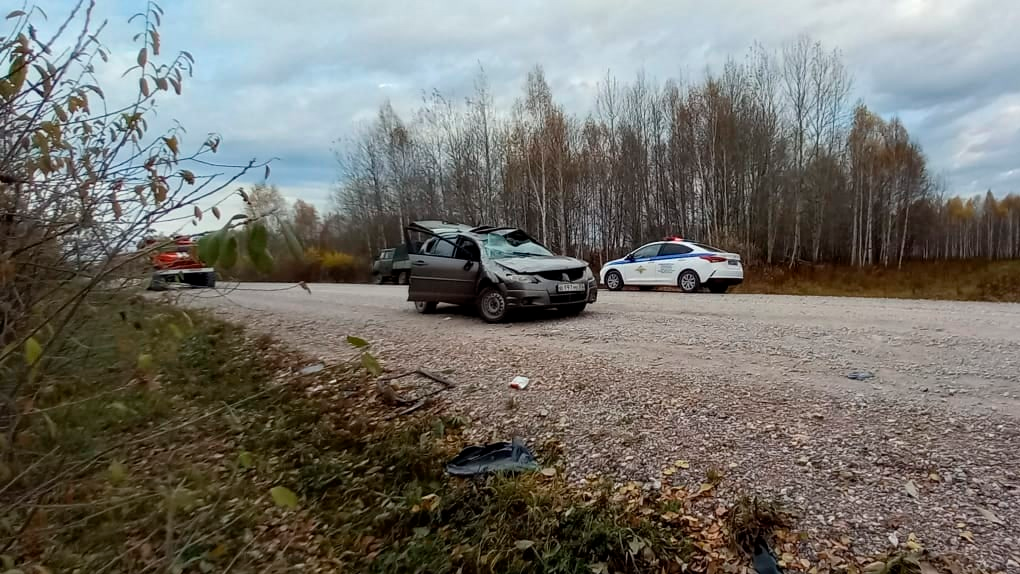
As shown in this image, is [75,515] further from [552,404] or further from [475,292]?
[475,292]

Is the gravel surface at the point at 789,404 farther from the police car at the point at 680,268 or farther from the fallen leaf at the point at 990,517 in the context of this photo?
the police car at the point at 680,268

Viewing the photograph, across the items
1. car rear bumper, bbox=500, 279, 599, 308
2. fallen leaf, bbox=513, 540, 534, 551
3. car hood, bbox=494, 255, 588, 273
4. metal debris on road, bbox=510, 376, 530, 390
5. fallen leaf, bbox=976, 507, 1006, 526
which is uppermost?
car hood, bbox=494, 255, 588, 273

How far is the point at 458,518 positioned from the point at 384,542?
1.60ft

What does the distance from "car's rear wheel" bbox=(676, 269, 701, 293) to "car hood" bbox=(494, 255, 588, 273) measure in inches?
241

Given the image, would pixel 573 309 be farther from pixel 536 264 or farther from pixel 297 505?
pixel 297 505

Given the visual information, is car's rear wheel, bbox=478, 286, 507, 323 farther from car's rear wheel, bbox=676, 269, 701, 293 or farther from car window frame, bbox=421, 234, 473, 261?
car's rear wheel, bbox=676, 269, 701, 293

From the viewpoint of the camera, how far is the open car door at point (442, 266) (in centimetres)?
962

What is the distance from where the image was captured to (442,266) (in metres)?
9.99

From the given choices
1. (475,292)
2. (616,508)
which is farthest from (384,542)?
(475,292)

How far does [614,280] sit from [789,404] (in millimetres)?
12137

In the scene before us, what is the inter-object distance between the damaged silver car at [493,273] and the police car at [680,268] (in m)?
5.79

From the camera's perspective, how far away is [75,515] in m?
2.84

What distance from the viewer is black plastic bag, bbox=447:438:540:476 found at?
388cm

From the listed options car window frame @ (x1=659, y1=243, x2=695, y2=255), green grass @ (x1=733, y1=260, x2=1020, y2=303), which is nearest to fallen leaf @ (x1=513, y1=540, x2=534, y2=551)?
car window frame @ (x1=659, y1=243, x2=695, y2=255)
